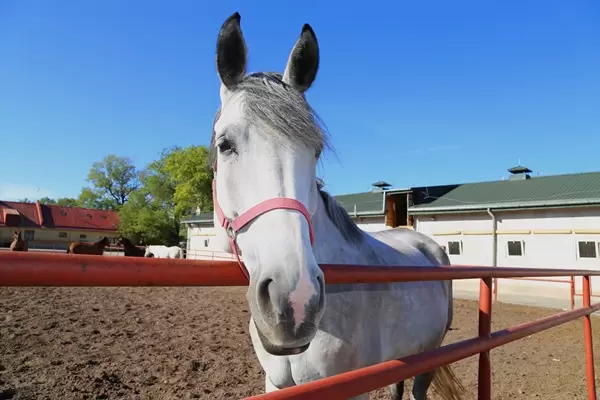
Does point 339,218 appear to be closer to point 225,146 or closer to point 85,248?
point 225,146

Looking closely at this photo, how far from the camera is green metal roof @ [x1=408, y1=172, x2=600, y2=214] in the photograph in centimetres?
1446

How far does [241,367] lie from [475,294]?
1261cm

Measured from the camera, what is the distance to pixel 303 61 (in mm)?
1599

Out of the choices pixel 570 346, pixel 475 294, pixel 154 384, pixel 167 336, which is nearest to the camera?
pixel 154 384

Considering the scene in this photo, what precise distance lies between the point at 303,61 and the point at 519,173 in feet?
73.8

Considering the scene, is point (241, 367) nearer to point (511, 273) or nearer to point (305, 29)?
point (511, 273)

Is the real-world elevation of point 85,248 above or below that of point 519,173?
below

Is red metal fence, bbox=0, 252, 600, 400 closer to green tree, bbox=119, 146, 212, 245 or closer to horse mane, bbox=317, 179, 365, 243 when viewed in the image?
horse mane, bbox=317, 179, 365, 243

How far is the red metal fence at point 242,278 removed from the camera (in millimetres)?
664

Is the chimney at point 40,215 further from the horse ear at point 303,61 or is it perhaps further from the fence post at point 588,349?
the fence post at point 588,349

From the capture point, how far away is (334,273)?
106 cm

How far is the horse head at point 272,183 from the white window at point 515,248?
53.0ft

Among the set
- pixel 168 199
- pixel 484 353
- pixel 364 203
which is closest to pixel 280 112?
pixel 484 353

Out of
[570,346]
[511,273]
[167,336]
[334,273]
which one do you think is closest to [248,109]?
[334,273]
